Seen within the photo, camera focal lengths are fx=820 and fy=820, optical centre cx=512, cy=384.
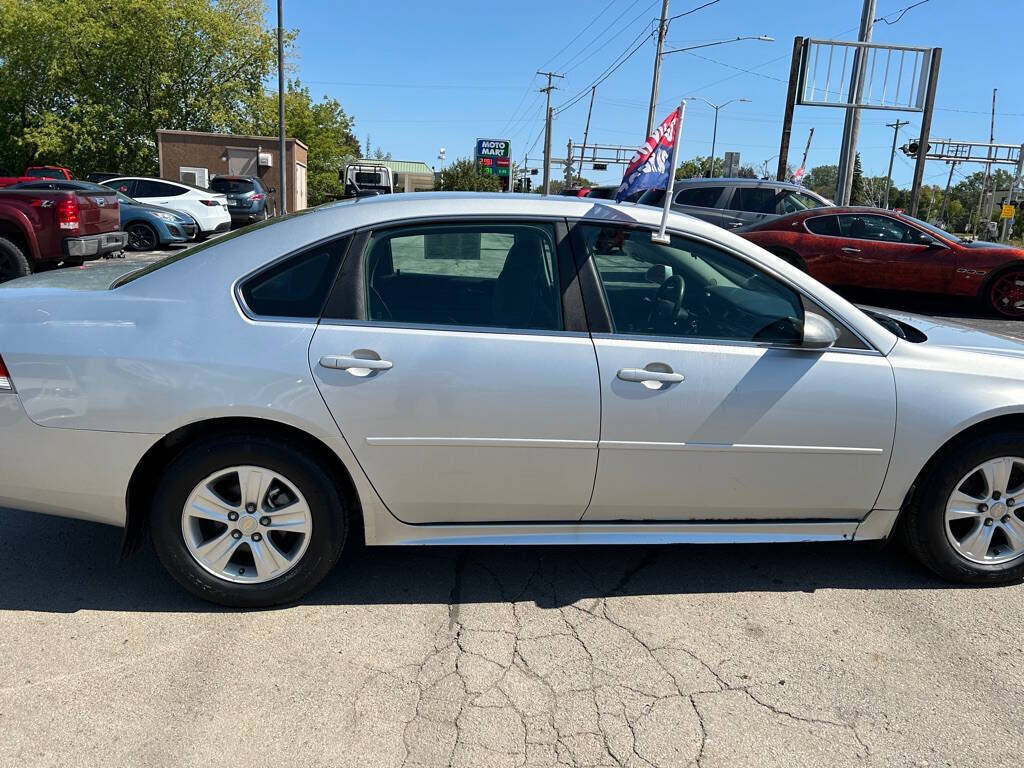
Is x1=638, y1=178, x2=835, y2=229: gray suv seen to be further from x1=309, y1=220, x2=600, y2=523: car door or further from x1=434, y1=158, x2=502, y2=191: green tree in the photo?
x1=434, y1=158, x2=502, y2=191: green tree

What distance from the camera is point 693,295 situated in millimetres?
3377

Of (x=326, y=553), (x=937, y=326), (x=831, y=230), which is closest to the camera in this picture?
(x=326, y=553)

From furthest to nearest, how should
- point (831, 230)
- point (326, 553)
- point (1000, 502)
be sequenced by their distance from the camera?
point (831, 230) → point (1000, 502) → point (326, 553)

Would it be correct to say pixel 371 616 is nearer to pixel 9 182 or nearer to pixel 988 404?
pixel 988 404

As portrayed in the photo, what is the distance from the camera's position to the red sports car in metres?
11.1

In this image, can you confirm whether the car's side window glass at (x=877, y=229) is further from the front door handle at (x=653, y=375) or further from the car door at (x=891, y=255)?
the front door handle at (x=653, y=375)

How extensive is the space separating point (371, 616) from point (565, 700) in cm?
89

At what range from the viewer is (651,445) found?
3129 mm

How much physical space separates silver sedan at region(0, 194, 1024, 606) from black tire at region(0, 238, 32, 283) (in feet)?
26.1

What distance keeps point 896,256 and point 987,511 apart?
350 inches

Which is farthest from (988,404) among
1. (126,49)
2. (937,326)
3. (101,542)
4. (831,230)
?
(126,49)

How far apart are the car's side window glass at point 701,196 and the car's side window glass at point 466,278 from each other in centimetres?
1188

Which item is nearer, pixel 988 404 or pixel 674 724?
pixel 674 724

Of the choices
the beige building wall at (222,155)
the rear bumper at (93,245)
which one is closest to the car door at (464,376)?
the rear bumper at (93,245)
